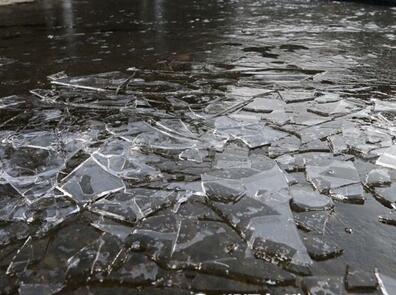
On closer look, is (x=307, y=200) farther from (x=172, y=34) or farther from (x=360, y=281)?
(x=172, y=34)

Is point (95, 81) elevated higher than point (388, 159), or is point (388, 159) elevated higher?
point (388, 159)

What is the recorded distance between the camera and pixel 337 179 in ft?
9.58

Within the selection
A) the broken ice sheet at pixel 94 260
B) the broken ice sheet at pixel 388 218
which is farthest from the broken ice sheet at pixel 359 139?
the broken ice sheet at pixel 94 260

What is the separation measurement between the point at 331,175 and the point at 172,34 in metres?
6.10

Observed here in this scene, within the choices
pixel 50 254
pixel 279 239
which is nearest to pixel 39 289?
pixel 50 254

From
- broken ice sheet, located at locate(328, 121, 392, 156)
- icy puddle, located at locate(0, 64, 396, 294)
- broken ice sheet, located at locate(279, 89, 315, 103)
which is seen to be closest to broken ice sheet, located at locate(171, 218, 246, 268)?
icy puddle, located at locate(0, 64, 396, 294)

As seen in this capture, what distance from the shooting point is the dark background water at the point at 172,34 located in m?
6.10

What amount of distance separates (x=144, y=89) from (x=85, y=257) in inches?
120

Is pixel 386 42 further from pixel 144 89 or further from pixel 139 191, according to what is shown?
pixel 139 191

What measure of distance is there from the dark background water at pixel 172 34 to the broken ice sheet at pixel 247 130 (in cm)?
252

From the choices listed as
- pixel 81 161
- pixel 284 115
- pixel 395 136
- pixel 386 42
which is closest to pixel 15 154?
pixel 81 161

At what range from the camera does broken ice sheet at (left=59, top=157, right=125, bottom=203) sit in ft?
9.07

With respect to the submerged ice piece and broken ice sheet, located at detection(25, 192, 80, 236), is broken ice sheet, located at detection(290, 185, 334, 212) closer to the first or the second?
the submerged ice piece

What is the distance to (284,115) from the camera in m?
4.10
